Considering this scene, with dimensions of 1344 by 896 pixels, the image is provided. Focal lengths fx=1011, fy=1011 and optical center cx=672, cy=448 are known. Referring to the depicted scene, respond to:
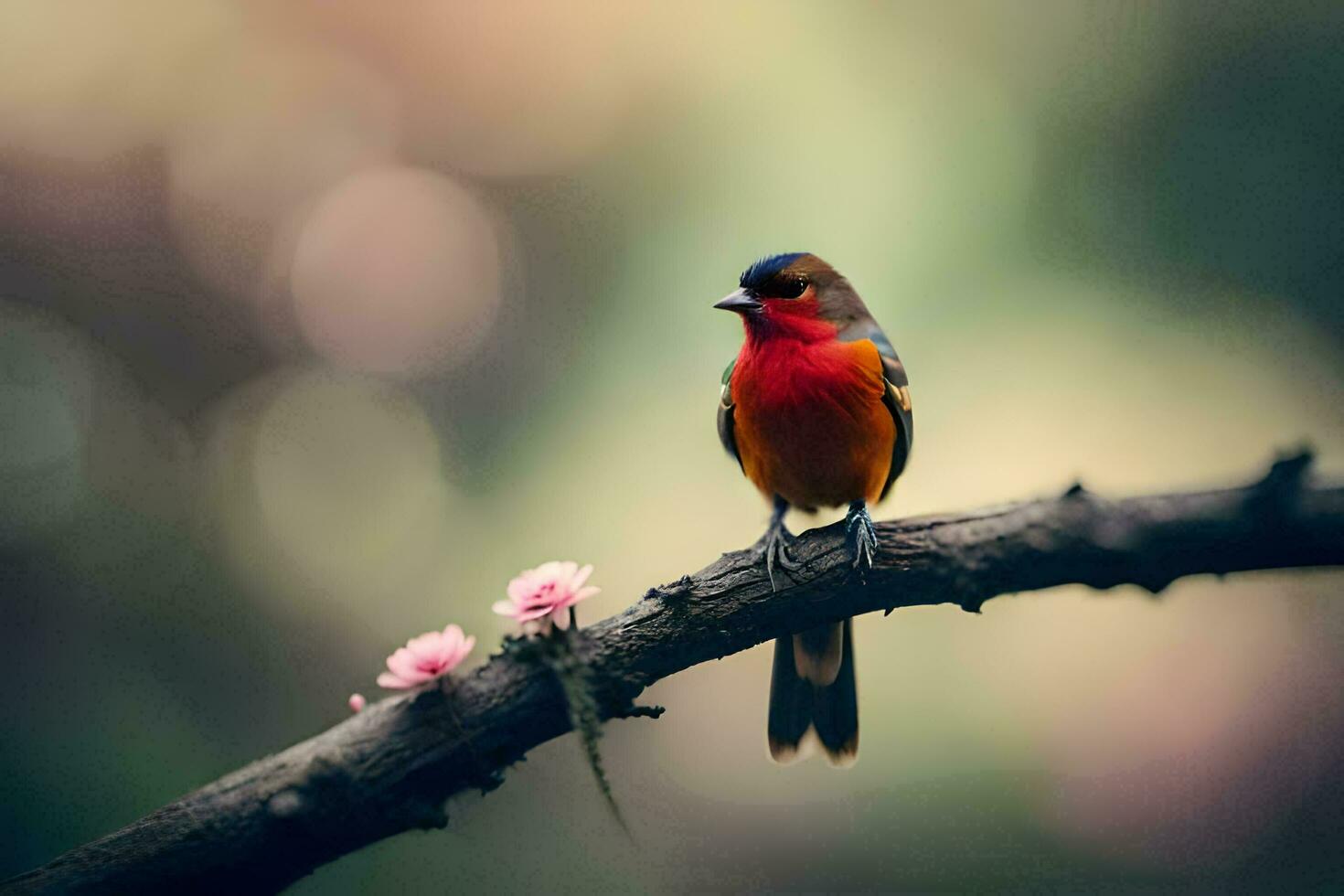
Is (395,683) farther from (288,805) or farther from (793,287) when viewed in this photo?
(793,287)

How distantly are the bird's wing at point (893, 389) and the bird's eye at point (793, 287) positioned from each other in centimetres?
8

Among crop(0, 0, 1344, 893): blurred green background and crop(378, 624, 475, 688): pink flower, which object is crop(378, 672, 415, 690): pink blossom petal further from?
crop(0, 0, 1344, 893): blurred green background

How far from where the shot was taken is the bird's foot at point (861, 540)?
1109mm

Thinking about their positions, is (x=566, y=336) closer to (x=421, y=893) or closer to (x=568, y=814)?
(x=568, y=814)

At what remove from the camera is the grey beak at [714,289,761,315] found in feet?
4.19

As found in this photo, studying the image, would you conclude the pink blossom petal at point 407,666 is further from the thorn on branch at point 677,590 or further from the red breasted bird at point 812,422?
the red breasted bird at point 812,422

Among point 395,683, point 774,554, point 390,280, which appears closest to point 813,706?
point 774,554

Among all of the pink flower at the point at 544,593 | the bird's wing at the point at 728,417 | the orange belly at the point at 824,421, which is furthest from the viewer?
the bird's wing at the point at 728,417

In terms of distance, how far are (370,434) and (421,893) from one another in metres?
0.83

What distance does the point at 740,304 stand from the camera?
128 cm

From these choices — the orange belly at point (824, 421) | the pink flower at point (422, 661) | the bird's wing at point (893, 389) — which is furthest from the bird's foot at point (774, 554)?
the pink flower at point (422, 661)

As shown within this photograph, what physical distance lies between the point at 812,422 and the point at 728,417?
0.15 meters

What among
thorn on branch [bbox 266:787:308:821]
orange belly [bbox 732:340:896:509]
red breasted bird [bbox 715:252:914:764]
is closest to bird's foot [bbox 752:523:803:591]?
red breasted bird [bbox 715:252:914:764]

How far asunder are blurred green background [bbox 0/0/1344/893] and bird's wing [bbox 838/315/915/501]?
0.31 m
